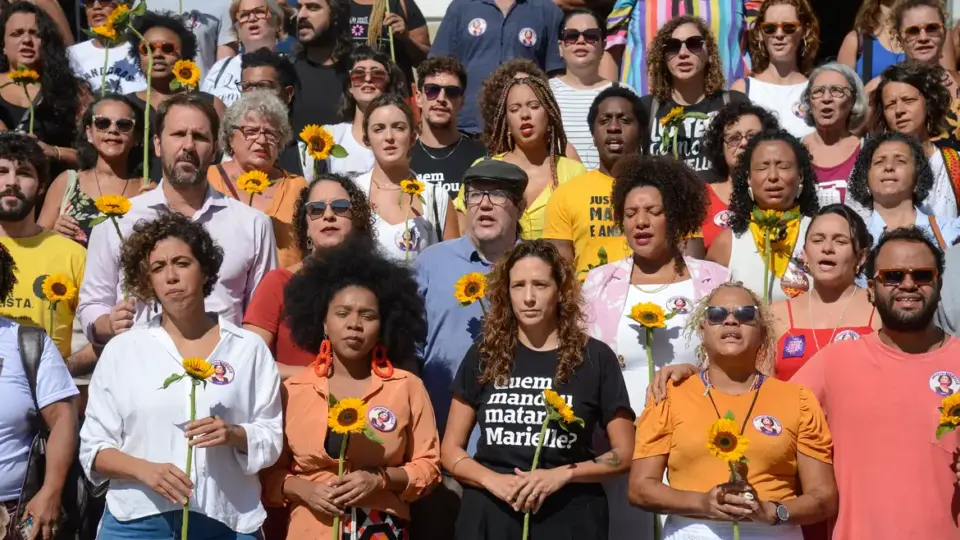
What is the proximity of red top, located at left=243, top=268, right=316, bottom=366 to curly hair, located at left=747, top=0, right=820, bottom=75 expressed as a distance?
4448 mm

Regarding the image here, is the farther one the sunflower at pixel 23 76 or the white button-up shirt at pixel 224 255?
the sunflower at pixel 23 76

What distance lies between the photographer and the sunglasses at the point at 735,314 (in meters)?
6.94

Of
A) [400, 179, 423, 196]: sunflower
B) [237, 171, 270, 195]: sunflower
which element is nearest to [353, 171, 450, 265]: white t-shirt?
[400, 179, 423, 196]: sunflower

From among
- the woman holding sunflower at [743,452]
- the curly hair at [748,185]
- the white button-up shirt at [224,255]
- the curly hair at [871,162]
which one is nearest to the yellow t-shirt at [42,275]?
the white button-up shirt at [224,255]

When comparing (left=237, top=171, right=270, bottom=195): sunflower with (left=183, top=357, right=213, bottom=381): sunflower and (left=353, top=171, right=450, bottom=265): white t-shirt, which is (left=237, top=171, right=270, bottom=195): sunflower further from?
(left=183, top=357, right=213, bottom=381): sunflower

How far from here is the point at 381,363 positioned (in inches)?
291

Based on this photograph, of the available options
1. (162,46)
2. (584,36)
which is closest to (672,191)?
(584,36)

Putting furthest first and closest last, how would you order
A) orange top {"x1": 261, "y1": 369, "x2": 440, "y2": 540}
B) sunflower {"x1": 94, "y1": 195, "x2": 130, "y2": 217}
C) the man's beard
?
sunflower {"x1": 94, "y1": 195, "x2": 130, "y2": 217}
orange top {"x1": 261, "y1": 369, "x2": 440, "y2": 540}
the man's beard

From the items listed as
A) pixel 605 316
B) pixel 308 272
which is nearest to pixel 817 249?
pixel 605 316

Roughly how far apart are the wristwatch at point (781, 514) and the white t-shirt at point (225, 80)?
563cm

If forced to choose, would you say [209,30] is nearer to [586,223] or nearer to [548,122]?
[548,122]

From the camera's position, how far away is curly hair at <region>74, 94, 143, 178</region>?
9.47m

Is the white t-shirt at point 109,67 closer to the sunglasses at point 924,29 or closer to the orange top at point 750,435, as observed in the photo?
the sunglasses at point 924,29

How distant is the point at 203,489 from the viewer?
6891 millimetres
